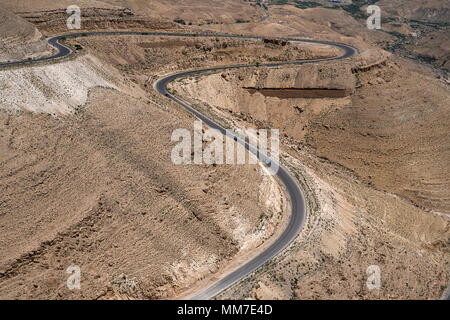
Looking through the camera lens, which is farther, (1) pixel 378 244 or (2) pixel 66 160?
(1) pixel 378 244

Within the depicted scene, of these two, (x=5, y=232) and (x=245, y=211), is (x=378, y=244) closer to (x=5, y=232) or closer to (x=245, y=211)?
(x=245, y=211)

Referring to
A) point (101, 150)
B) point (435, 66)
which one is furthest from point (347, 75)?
point (435, 66)
